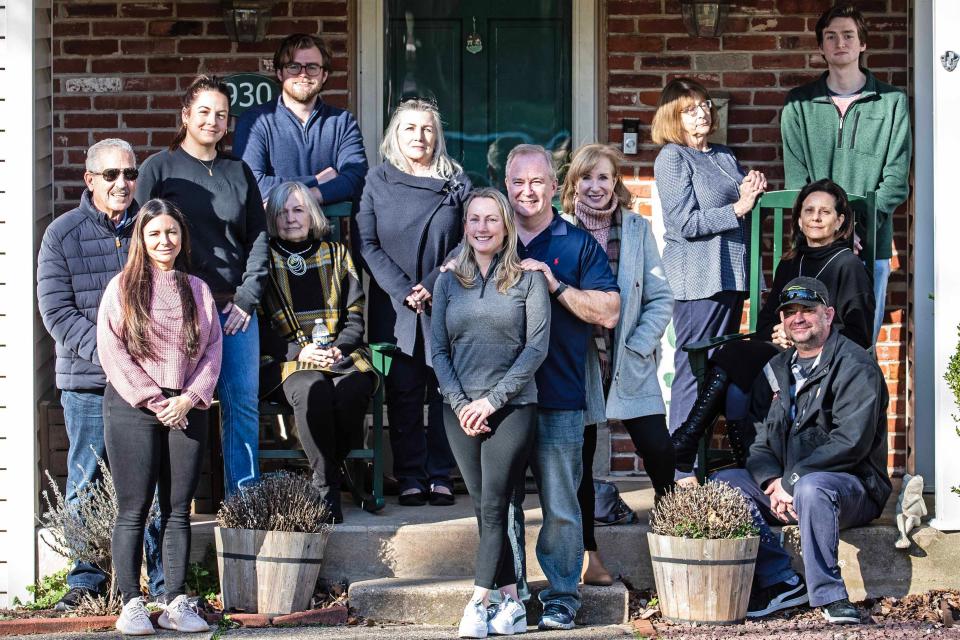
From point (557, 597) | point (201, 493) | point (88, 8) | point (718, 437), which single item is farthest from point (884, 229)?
point (88, 8)

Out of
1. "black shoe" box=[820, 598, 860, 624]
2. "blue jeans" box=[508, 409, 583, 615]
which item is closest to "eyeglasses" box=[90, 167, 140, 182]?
"blue jeans" box=[508, 409, 583, 615]

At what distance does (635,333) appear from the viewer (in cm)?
568

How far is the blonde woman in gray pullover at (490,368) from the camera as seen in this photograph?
5191 mm

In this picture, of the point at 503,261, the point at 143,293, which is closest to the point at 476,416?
the point at 503,261

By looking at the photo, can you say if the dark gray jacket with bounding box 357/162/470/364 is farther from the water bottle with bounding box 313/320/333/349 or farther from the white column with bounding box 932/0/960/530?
the white column with bounding box 932/0/960/530

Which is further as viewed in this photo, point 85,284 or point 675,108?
point 675,108

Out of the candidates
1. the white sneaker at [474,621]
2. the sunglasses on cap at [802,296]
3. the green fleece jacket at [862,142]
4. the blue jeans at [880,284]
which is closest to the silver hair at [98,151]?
the white sneaker at [474,621]

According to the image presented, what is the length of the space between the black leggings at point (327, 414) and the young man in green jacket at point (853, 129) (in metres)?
2.29

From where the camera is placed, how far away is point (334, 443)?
600 centimetres

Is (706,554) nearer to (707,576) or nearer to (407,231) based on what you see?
(707,576)

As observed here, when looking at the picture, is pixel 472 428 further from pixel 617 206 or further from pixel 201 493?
pixel 201 493

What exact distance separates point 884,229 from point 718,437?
52.8 inches

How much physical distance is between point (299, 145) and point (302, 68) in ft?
1.10

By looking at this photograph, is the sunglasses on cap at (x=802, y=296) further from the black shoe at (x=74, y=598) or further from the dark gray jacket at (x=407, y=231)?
the black shoe at (x=74, y=598)
